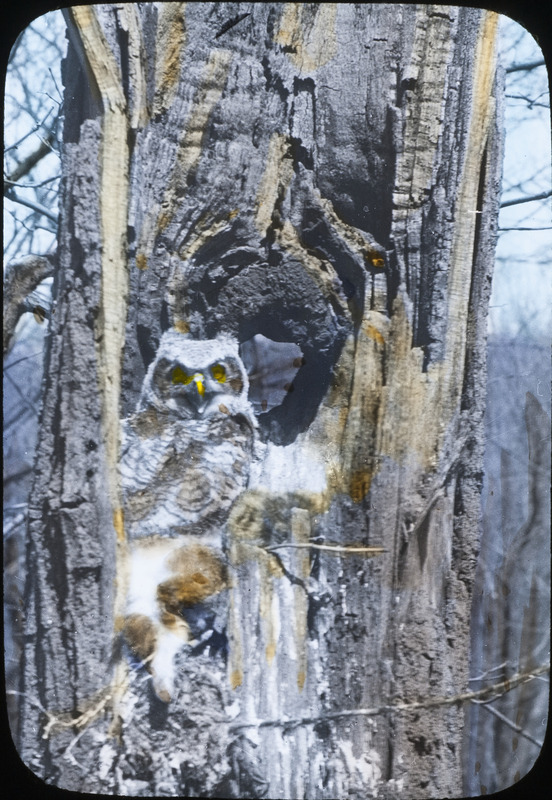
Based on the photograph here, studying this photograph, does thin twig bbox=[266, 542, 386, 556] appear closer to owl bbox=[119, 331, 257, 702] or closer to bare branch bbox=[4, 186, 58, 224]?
owl bbox=[119, 331, 257, 702]

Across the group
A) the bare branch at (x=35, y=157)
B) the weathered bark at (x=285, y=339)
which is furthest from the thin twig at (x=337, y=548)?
the bare branch at (x=35, y=157)

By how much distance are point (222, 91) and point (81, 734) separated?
0.73 m

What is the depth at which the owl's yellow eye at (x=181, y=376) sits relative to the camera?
0.82 m

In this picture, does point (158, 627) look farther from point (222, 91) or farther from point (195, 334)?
point (222, 91)

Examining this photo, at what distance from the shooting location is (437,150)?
2.68 ft

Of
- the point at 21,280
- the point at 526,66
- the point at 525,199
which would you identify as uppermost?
the point at 526,66

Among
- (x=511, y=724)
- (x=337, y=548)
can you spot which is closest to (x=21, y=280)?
(x=337, y=548)

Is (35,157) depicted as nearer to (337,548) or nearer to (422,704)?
(337,548)

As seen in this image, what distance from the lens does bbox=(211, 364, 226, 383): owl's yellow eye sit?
82 centimetres

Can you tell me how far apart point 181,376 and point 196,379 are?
0.02 meters

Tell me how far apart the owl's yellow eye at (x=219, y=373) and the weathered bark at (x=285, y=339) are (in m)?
0.04

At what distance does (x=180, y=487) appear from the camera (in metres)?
0.82

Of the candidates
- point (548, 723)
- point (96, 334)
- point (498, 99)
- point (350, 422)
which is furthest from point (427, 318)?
point (548, 723)

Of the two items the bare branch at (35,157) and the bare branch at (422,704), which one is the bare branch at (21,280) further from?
the bare branch at (422,704)
